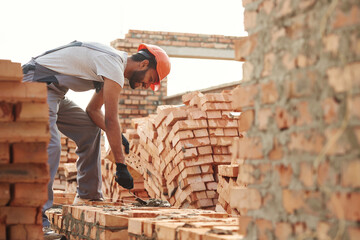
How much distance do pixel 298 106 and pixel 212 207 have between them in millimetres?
3327

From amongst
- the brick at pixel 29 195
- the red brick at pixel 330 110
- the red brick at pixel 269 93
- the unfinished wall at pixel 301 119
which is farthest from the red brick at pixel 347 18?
the brick at pixel 29 195

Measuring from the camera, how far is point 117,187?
20.4 feet

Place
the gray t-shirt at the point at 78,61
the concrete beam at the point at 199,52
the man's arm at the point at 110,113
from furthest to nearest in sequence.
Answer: the concrete beam at the point at 199,52
the gray t-shirt at the point at 78,61
the man's arm at the point at 110,113

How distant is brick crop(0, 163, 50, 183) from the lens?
2.53m

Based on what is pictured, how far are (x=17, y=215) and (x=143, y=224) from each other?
2.25ft

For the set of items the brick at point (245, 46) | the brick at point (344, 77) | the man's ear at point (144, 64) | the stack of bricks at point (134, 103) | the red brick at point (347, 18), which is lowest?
the brick at point (344, 77)

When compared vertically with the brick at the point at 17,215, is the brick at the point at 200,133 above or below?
above

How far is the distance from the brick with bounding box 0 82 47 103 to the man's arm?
123 centimetres

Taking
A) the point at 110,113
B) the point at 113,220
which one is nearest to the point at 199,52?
the point at 110,113

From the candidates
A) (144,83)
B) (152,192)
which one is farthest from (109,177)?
(144,83)

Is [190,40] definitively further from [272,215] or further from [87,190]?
[272,215]

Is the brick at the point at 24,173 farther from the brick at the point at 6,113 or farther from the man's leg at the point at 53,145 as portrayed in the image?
the man's leg at the point at 53,145

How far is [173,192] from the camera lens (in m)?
5.14

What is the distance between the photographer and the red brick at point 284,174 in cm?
178
